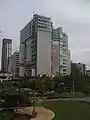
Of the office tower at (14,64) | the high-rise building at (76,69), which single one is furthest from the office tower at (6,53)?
the high-rise building at (76,69)

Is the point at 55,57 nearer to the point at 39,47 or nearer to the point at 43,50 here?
the point at 43,50

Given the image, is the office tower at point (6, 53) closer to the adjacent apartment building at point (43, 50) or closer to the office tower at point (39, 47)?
the adjacent apartment building at point (43, 50)

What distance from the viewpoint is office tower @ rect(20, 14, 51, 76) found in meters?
60.3

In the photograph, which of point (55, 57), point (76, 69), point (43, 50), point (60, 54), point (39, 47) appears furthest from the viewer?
point (60, 54)

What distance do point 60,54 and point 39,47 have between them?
11.0m

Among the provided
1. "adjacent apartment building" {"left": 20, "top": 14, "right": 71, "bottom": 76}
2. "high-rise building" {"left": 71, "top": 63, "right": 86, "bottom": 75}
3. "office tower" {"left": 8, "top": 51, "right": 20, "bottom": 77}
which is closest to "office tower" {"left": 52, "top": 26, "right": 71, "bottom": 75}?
"adjacent apartment building" {"left": 20, "top": 14, "right": 71, "bottom": 76}

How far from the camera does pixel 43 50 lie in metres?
60.8

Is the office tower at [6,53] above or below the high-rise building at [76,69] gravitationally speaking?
above

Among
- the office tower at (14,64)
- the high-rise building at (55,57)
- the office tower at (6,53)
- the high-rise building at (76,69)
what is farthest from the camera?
the office tower at (6,53)

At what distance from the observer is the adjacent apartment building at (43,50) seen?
60.6 meters

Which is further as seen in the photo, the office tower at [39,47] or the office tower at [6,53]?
the office tower at [6,53]

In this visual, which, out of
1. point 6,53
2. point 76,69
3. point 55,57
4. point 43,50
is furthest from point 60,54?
point 6,53

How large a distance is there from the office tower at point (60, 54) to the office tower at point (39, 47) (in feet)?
15.5

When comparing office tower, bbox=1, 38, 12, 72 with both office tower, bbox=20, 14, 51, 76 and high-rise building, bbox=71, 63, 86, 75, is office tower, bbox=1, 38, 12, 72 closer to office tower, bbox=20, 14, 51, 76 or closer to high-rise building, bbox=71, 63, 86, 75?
office tower, bbox=20, 14, 51, 76
